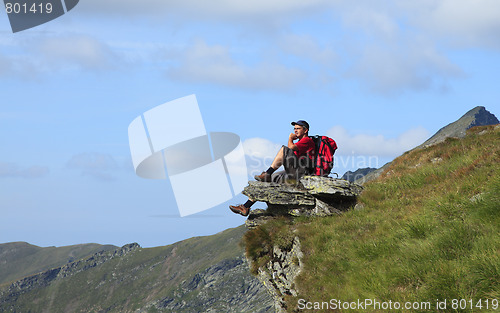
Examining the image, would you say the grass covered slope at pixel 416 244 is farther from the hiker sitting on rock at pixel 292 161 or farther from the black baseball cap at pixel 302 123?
the black baseball cap at pixel 302 123

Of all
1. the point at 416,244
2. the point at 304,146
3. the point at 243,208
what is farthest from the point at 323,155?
the point at 416,244

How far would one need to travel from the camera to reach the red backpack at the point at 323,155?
670 inches

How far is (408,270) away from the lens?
9.90 metres

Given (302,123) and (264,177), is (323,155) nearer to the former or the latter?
(302,123)

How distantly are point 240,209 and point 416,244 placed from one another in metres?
7.16

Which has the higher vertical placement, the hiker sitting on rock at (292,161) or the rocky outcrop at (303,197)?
the hiker sitting on rock at (292,161)

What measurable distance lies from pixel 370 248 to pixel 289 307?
2779mm

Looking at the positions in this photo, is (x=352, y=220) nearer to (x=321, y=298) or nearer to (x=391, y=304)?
(x=321, y=298)

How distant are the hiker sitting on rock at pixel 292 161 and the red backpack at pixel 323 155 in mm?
233

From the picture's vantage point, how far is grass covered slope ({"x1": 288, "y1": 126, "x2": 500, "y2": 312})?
9086 millimetres

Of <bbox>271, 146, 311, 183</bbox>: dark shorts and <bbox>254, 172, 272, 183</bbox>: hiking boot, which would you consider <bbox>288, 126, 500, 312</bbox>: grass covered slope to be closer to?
<bbox>271, 146, 311, 183</bbox>: dark shorts

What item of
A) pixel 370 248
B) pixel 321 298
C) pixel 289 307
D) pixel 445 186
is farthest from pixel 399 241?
pixel 445 186

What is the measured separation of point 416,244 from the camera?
11.0 m

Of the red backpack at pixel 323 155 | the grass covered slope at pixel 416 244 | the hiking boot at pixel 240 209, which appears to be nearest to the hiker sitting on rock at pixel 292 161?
the hiking boot at pixel 240 209
